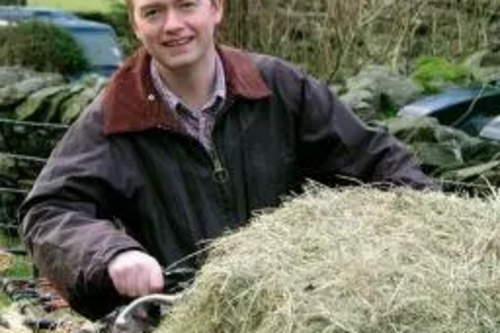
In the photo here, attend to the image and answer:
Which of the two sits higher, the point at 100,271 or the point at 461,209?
the point at 461,209

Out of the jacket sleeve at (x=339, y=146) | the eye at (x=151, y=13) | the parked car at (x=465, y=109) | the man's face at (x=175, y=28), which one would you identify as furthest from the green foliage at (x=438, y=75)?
the eye at (x=151, y=13)

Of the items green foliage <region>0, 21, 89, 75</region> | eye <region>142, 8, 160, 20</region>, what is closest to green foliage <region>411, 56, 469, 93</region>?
green foliage <region>0, 21, 89, 75</region>

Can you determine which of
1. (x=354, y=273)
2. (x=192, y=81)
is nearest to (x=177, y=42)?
(x=192, y=81)

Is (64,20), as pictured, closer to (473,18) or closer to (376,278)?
(473,18)

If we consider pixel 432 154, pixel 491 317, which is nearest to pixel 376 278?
pixel 491 317

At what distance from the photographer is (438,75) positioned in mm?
10156

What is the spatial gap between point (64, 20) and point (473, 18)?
477 centimetres

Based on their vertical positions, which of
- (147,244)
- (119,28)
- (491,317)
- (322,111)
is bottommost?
(119,28)

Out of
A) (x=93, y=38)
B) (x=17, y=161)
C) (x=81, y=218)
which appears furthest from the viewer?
(x=93, y=38)

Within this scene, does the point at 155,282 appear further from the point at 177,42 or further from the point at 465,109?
the point at 465,109

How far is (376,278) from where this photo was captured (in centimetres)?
278

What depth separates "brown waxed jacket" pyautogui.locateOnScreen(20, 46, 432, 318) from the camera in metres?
4.17

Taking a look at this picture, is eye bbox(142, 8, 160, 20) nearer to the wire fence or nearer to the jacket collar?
the jacket collar

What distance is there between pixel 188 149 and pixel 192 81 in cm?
21
